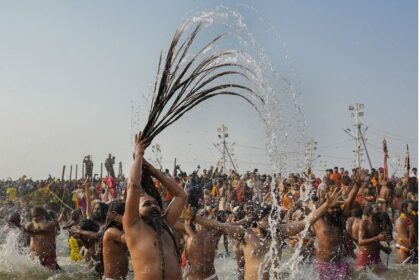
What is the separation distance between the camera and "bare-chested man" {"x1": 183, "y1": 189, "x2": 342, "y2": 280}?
659 centimetres

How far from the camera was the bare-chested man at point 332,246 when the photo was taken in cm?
877

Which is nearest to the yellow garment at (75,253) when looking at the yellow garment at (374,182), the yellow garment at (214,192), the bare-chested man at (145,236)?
the yellow garment at (214,192)

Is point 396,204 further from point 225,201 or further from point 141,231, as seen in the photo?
point 141,231

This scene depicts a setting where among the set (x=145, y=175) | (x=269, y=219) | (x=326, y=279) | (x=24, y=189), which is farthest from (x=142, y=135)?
(x=24, y=189)

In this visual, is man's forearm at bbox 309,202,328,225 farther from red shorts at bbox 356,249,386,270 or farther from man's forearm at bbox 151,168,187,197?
red shorts at bbox 356,249,386,270

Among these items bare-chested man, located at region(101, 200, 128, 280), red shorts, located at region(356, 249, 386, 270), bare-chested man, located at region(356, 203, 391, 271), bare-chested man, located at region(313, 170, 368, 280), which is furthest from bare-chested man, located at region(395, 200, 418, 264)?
bare-chested man, located at region(101, 200, 128, 280)

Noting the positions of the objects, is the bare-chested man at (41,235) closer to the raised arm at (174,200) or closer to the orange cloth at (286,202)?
the raised arm at (174,200)

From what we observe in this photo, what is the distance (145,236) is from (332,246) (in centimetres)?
515

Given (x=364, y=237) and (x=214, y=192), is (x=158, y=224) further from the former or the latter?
(x=214, y=192)

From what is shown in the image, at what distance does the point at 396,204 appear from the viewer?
54.7ft

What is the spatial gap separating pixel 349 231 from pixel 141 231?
7950mm

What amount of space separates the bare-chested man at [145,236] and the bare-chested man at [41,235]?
644cm

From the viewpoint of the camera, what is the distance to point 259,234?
22.4 ft

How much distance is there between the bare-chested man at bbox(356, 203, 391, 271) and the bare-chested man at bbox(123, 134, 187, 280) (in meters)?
6.03
